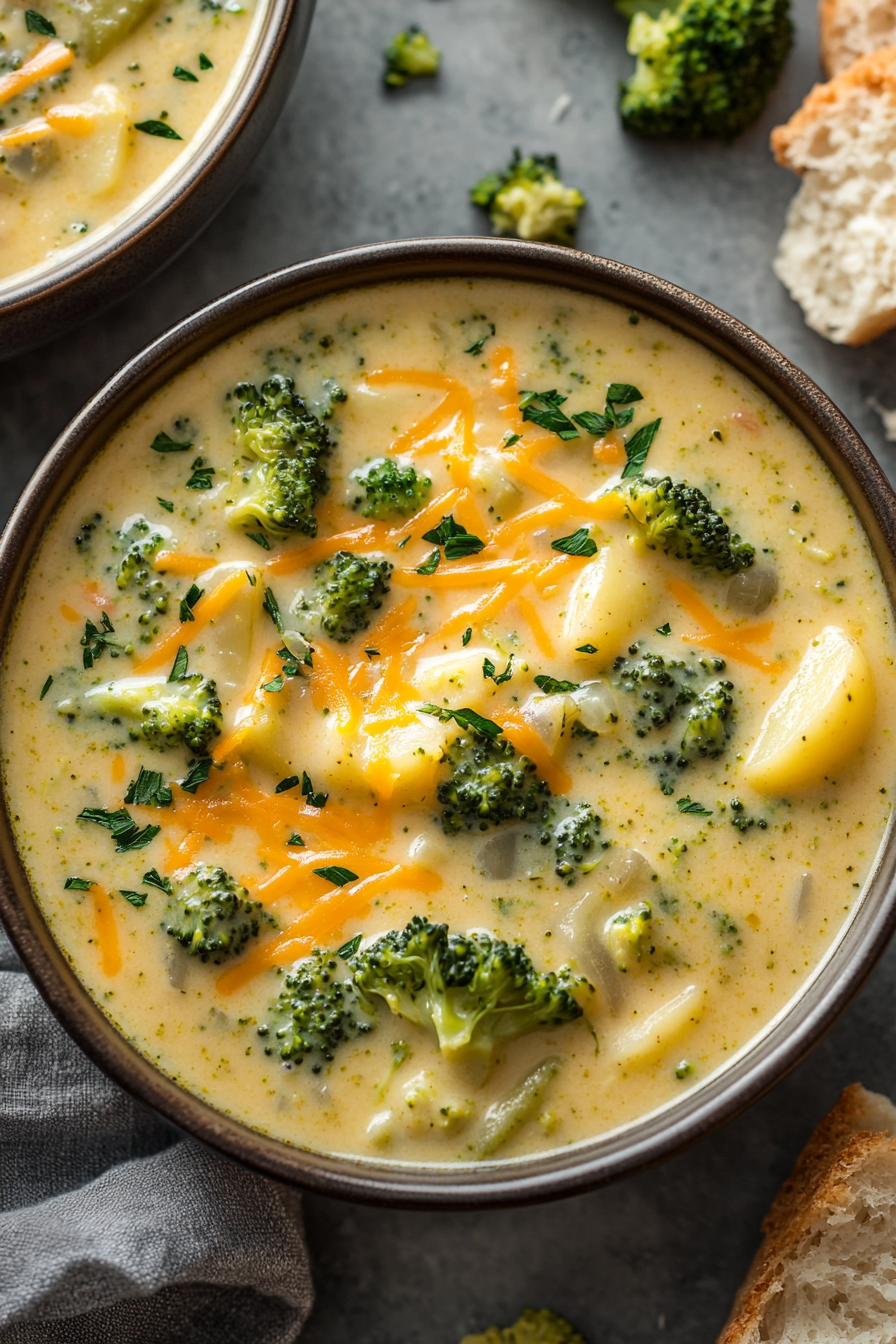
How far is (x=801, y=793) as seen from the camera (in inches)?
102

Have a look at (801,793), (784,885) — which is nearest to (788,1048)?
(784,885)

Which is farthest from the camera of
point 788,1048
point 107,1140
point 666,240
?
point 666,240

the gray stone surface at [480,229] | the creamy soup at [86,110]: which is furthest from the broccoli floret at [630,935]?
the creamy soup at [86,110]

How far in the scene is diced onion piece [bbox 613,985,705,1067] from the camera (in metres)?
2.54

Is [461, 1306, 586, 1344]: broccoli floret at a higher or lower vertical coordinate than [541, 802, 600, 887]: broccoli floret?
lower

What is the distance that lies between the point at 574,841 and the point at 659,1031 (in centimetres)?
43

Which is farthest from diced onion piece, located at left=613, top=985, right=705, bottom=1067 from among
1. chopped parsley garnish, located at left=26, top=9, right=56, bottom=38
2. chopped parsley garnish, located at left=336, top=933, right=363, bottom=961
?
chopped parsley garnish, located at left=26, top=9, right=56, bottom=38

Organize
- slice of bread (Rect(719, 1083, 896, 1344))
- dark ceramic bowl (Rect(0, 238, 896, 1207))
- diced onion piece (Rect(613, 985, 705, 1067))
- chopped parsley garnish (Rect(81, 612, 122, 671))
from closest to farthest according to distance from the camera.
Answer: dark ceramic bowl (Rect(0, 238, 896, 1207))
diced onion piece (Rect(613, 985, 705, 1067))
chopped parsley garnish (Rect(81, 612, 122, 671))
slice of bread (Rect(719, 1083, 896, 1344))

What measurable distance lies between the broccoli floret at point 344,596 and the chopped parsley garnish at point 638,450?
1.85 feet

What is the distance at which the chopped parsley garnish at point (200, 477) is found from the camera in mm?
2686

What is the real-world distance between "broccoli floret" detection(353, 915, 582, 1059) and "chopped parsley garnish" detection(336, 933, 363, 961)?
46mm

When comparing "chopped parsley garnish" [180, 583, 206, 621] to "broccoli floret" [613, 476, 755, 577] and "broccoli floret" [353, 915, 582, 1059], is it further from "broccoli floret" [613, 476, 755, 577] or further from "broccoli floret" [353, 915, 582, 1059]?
"broccoli floret" [613, 476, 755, 577]

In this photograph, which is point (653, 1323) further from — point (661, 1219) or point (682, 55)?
point (682, 55)

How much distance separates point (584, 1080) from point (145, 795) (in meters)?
1.11
